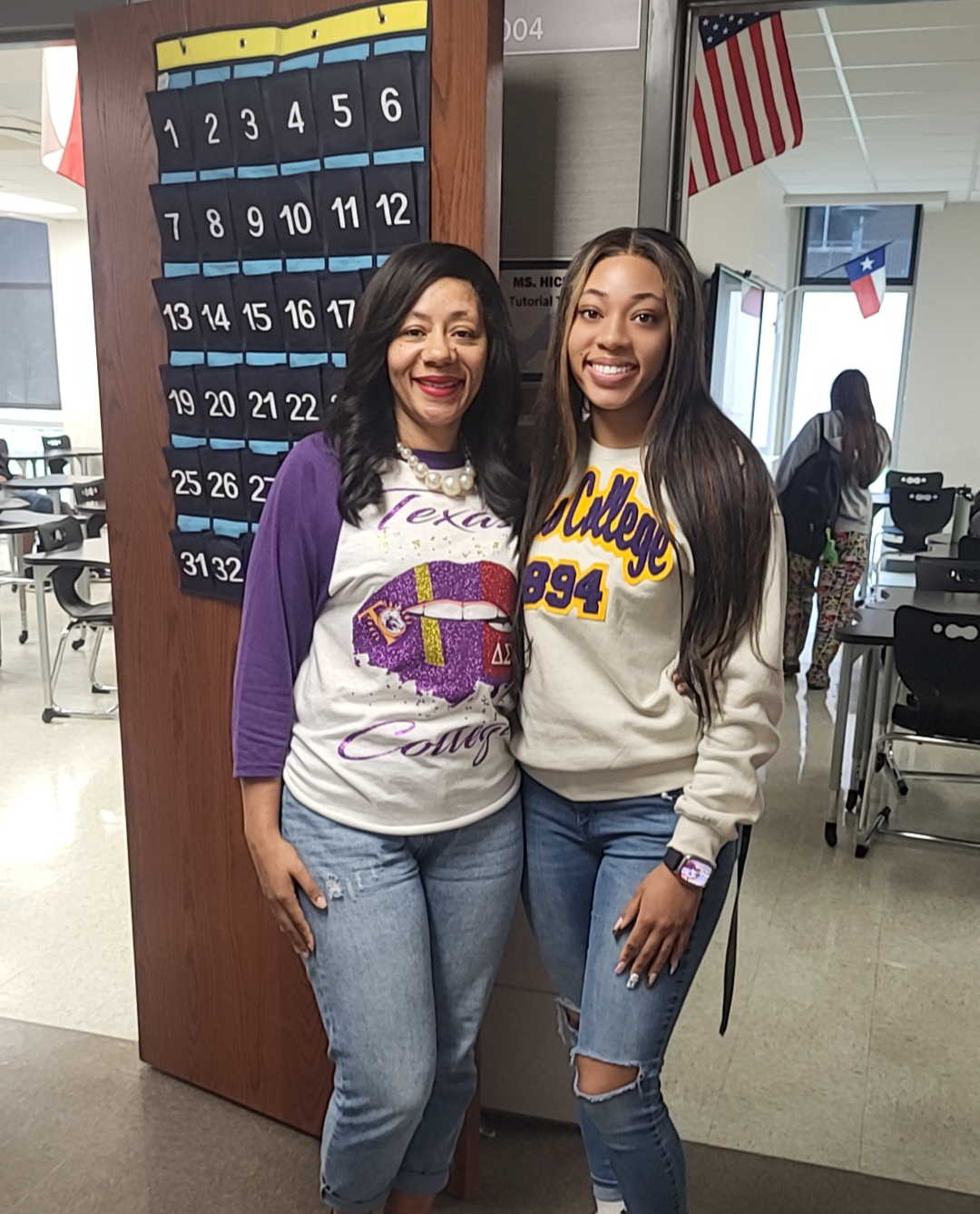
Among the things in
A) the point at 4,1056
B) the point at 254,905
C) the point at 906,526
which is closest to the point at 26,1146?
the point at 4,1056

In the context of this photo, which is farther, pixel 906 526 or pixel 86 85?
pixel 906 526

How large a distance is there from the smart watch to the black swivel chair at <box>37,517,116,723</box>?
11.8 feet

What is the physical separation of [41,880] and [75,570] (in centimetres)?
189

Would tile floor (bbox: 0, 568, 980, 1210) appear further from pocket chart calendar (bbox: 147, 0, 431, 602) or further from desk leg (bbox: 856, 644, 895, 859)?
pocket chart calendar (bbox: 147, 0, 431, 602)

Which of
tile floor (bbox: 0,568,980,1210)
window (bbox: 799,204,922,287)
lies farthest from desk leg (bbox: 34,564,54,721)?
window (bbox: 799,204,922,287)

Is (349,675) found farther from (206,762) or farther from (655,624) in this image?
(206,762)

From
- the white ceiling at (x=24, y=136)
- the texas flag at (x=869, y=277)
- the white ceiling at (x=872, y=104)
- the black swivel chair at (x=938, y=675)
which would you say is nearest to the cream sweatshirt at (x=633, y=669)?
the black swivel chair at (x=938, y=675)

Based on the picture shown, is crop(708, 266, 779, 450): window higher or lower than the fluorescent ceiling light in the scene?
lower

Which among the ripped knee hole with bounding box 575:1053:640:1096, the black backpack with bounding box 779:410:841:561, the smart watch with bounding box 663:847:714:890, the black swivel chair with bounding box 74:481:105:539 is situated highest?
the black backpack with bounding box 779:410:841:561

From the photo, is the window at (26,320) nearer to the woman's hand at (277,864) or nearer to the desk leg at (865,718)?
the desk leg at (865,718)

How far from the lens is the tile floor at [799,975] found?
2.18 m

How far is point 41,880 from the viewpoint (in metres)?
3.17

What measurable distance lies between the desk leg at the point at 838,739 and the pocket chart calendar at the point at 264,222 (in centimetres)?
Result: 205

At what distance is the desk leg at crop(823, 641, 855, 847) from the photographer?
3.29 metres
